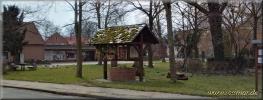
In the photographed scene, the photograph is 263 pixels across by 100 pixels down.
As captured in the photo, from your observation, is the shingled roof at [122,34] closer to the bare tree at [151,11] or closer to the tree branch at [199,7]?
the tree branch at [199,7]

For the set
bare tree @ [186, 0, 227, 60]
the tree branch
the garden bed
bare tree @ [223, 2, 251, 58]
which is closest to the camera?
the garden bed

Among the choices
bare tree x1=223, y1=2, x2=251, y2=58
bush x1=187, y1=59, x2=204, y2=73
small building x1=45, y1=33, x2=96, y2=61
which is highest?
bare tree x1=223, y1=2, x2=251, y2=58

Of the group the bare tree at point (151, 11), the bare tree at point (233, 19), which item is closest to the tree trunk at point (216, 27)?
the bare tree at point (233, 19)

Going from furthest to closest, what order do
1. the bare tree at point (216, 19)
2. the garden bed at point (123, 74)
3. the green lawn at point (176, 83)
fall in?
the bare tree at point (216, 19) → the garden bed at point (123, 74) → the green lawn at point (176, 83)

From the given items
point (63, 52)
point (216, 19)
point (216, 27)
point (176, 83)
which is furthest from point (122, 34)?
point (63, 52)

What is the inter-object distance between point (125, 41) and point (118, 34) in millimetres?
1453

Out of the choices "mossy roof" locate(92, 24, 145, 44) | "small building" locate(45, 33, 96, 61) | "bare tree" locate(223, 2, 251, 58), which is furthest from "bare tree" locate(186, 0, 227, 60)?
"small building" locate(45, 33, 96, 61)

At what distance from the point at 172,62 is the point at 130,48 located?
9.61ft

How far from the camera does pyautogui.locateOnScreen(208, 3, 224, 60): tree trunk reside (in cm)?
4304

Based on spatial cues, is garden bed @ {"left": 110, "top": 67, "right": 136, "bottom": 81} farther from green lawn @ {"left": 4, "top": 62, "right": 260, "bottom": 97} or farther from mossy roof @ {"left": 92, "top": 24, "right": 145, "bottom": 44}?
mossy roof @ {"left": 92, "top": 24, "right": 145, "bottom": 44}

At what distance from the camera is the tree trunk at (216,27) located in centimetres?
4304

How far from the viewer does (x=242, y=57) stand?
43906 millimetres

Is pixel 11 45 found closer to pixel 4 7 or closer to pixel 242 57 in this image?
pixel 4 7

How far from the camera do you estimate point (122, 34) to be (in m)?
29.3
